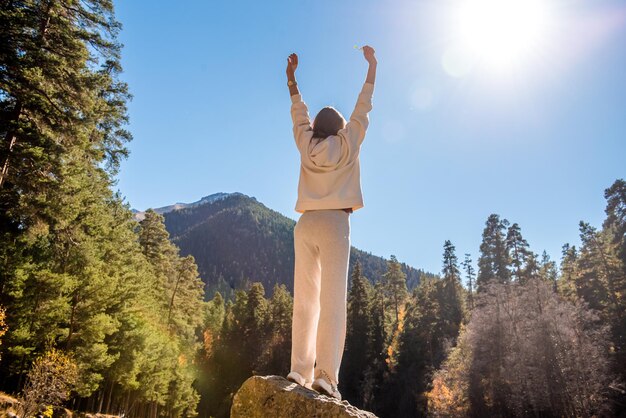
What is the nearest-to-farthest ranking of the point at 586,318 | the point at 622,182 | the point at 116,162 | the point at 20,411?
the point at 20,411 → the point at 116,162 → the point at 586,318 → the point at 622,182

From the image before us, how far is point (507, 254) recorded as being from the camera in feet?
157

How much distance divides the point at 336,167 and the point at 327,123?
536mm

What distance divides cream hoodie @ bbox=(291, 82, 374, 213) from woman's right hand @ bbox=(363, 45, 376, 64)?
1.00 ft

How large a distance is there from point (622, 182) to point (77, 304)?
128 ft

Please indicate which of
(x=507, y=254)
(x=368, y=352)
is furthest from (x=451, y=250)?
(x=368, y=352)

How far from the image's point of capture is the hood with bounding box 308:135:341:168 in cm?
370

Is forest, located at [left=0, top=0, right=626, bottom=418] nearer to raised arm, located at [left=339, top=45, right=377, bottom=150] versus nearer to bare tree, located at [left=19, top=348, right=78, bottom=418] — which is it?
bare tree, located at [left=19, top=348, right=78, bottom=418]

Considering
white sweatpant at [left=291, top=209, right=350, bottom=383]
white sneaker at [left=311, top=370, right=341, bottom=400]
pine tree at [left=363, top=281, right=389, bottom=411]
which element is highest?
white sweatpant at [left=291, top=209, right=350, bottom=383]

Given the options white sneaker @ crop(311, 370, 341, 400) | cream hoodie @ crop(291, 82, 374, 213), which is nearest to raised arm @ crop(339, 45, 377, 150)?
cream hoodie @ crop(291, 82, 374, 213)

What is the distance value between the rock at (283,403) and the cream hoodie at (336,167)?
149 centimetres

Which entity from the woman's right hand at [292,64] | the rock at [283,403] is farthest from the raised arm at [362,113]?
the rock at [283,403]

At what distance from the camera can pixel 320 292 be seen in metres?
3.54

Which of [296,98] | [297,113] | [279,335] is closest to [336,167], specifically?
[297,113]

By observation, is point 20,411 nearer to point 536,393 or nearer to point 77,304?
point 77,304
